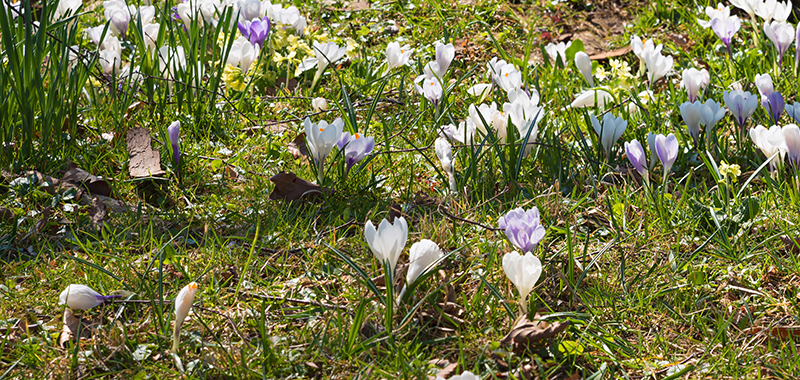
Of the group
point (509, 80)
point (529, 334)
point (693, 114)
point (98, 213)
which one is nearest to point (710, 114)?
point (693, 114)

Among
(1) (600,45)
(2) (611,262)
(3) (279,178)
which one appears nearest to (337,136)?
(3) (279,178)

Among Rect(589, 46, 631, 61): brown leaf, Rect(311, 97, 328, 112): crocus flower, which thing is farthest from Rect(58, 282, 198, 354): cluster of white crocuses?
Rect(589, 46, 631, 61): brown leaf

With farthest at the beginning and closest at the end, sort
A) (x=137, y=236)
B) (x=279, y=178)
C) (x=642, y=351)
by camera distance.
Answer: (x=279, y=178)
(x=137, y=236)
(x=642, y=351)

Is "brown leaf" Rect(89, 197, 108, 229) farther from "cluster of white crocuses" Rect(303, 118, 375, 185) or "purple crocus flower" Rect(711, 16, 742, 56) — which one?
"purple crocus flower" Rect(711, 16, 742, 56)

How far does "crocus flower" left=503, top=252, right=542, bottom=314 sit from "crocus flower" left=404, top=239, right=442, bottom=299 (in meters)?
0.18

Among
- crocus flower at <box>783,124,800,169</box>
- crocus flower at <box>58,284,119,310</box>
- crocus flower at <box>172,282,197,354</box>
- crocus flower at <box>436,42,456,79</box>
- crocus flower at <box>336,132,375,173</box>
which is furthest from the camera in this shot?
crocus flower at <box>436,42,456,79</box>

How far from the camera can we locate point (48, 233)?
205 centimetres

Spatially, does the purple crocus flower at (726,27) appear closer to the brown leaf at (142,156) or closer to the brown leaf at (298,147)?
the brown leaf at (298,147)

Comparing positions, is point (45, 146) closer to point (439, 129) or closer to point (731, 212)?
point (439, 129)

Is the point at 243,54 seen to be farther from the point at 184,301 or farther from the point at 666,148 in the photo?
the point at 666,148

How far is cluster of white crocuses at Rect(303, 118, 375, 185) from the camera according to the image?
207 cm

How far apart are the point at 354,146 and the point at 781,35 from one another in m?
2.02

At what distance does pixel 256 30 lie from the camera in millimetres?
2959

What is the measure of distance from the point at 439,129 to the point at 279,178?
30.1 inches
